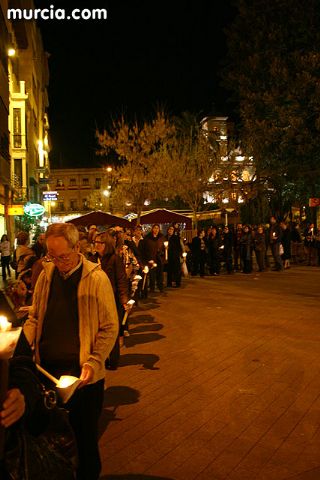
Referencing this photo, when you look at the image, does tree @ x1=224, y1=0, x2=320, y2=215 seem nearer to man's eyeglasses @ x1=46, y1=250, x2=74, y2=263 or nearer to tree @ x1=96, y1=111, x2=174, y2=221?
tree @ x1=96, y1=111, x2=174, y2=221

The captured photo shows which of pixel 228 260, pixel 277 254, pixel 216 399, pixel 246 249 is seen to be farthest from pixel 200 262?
pixel 216 399

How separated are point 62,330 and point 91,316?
0.20m

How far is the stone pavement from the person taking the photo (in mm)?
4598

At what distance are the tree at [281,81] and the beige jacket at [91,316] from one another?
2143 cm

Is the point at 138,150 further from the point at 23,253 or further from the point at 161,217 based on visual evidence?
the point at 23,253

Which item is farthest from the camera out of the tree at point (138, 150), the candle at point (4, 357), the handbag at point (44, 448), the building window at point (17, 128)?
the building window at point (17, 128)

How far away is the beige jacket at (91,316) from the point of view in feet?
11.4

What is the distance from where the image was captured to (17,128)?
41.0m

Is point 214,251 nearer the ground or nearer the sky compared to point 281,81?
nearer the ground

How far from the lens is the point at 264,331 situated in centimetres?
991

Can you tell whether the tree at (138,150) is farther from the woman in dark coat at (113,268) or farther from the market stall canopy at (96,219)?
the woman in dark coat at (113,268)

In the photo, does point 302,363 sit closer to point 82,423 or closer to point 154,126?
point 82,423

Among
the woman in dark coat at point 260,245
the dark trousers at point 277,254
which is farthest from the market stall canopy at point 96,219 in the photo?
the dark trousers at point 277,254

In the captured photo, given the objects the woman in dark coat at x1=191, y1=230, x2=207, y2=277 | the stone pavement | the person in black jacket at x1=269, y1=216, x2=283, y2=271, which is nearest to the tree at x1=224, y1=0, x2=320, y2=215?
the person in black jacket at x1=269, y1=216, x2=283, y2=271
